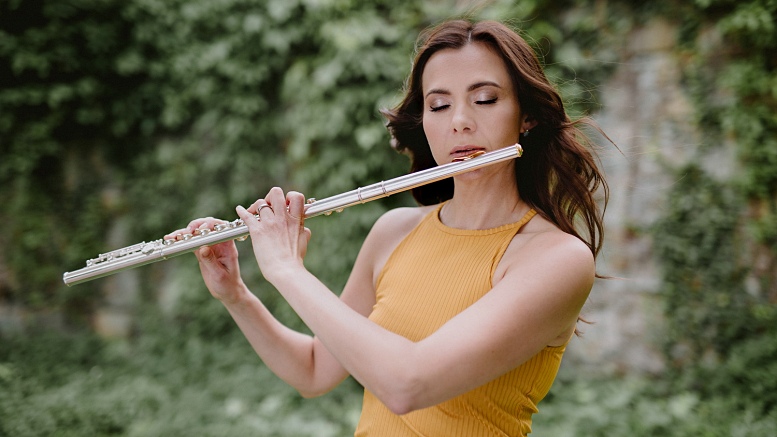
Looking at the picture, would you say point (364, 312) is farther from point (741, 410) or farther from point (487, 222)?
point (741, 410)

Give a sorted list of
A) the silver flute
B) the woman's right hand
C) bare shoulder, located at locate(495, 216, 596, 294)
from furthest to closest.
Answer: the woman's right hand < the silver flute < bare shoulder, located at locate(495, 216, 596, 294)

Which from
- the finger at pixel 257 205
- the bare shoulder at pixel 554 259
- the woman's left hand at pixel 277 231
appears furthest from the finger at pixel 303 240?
the bare shoulder at pixel 554 259

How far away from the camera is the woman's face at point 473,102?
1.59 m

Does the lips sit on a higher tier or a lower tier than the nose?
lower

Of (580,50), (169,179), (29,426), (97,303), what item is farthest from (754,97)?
(97,303)

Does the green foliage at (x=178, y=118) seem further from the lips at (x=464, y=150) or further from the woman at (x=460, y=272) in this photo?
the lips at (x=464, y=150)

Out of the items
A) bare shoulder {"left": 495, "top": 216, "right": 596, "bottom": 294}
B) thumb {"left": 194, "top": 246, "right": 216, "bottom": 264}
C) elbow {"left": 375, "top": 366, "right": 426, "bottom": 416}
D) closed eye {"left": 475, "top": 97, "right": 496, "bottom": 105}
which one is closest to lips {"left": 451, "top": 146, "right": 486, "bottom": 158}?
closed eye {"left": 475, "top": 97, "right": 496, "bottom": 105}

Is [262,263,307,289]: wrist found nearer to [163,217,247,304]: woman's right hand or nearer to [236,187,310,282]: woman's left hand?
[236,187,310,282]: woman's left hand

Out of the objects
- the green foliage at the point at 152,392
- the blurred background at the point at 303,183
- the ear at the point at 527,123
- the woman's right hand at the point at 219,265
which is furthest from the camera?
the green foliage at the point at 152,392

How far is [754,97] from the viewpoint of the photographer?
11.9ft

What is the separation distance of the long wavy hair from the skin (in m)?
0.03

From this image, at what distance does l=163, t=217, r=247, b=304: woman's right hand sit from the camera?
178 cm

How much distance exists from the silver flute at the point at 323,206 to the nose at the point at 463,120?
7 cm

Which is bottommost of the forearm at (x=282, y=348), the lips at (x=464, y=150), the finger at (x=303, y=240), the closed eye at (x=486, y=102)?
the forearm at (x=282, y=348)
